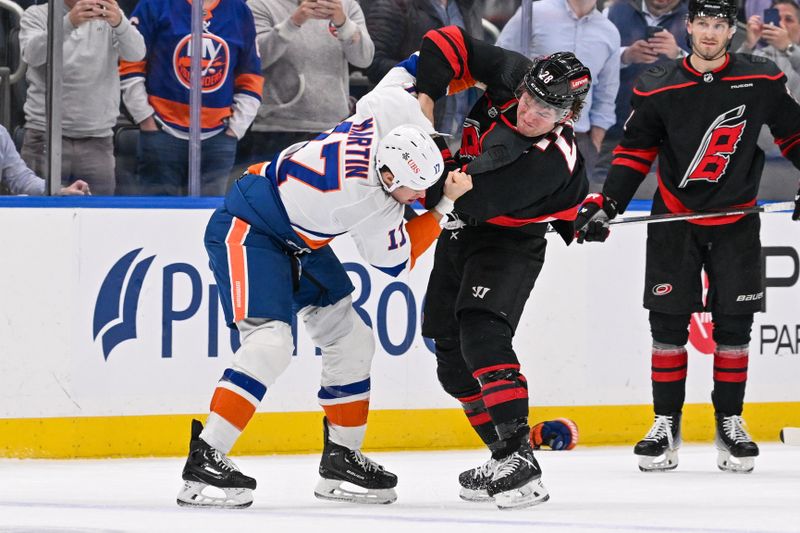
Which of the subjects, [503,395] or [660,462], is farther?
[660,462]

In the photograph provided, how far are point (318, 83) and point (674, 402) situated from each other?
1.76 m

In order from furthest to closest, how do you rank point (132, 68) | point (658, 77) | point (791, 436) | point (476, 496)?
1. point (132, 68)
2. point (791, 436)
3. point (658, 77)
4. point (476, 496)

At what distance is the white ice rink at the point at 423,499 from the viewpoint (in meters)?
3.20

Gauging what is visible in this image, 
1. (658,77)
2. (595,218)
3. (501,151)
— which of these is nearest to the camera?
(501,151)

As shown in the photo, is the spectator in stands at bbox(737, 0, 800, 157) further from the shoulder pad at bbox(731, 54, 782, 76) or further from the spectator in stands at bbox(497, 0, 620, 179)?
the shoulder pad at bbox(731, 54, 782, 76)

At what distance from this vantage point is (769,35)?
562 centimetres

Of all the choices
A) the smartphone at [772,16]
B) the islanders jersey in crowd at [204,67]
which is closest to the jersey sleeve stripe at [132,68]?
the islanders jersey in crowd at [204,67]

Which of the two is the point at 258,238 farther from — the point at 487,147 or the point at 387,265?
the point at 487,147

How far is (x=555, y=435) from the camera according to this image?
196 inches

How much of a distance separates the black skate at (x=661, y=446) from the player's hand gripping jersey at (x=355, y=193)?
1.32m

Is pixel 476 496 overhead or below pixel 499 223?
below

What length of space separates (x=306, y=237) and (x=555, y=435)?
1.82 m

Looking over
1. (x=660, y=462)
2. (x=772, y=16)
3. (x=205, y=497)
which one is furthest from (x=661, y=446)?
(x=772, y=16)

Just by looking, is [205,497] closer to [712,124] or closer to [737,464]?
[737,464]
